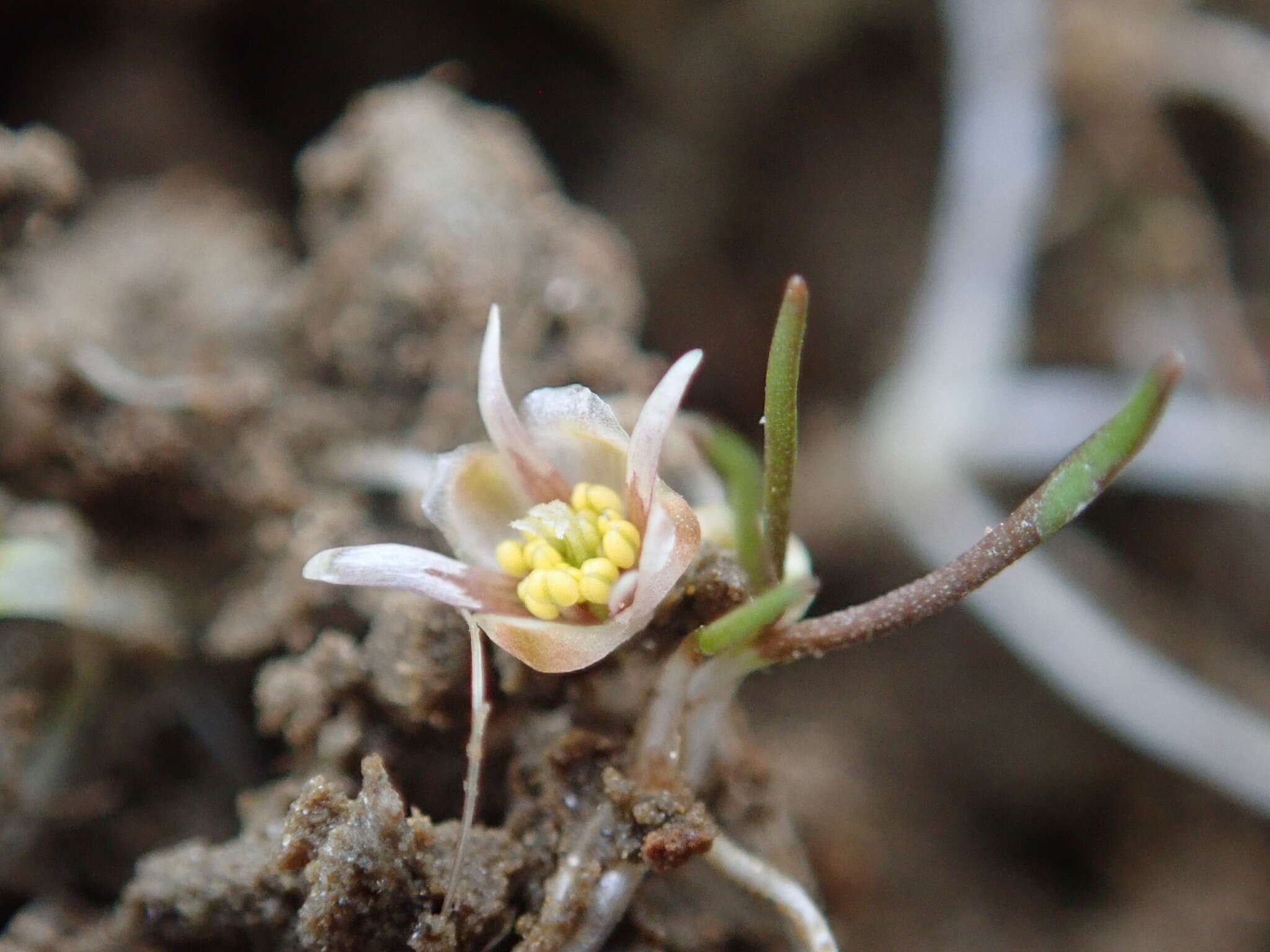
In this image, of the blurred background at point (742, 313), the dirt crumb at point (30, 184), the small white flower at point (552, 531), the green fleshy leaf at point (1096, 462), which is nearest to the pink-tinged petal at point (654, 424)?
the small white flower at point (552, 531)

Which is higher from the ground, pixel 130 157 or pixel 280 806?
pixel 130 157

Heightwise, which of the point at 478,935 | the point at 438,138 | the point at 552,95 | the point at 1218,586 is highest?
the point at 438,138

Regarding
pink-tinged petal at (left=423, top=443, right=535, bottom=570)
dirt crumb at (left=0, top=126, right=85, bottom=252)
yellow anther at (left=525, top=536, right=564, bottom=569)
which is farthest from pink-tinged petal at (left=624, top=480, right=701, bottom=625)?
dirt crumb at (left=0, top=126, right=85, bottom=252)

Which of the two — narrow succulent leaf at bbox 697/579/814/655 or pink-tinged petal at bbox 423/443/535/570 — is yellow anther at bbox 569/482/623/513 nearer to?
pink-tinged petal at bbox 423/443/535/570

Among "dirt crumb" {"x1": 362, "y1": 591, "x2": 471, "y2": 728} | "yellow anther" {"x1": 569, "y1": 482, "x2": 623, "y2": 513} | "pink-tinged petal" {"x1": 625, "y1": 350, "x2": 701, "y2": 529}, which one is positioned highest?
"pink-tinged petal" {"x1": 625, "y1": 350, "x2": 701, "y2": 529}

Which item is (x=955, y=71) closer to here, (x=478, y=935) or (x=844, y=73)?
(x=844, y=73)

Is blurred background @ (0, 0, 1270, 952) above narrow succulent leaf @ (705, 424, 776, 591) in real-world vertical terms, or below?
below

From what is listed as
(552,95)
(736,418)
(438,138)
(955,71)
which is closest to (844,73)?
(955,71)

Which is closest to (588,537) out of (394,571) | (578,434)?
(578,434)
